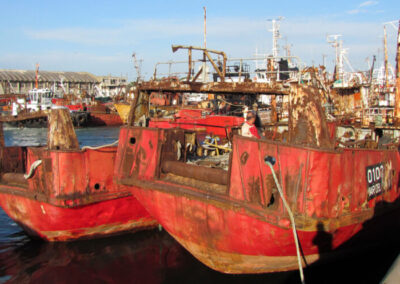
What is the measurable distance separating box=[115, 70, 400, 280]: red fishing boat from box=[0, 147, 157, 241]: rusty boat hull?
0.84m

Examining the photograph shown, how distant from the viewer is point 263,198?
5.32 meters

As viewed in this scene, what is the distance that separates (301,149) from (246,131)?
1.51 meters

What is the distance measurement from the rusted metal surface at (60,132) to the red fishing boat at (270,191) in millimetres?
1480

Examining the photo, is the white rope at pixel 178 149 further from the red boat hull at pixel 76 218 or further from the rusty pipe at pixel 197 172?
the red boat hull at pixel 76 218

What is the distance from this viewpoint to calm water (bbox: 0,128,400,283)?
643 cm

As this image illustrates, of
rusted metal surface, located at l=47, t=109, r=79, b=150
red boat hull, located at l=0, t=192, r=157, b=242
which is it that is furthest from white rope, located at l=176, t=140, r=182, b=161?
rusted metal surface, located at l=47, t=109, r=79, b=150

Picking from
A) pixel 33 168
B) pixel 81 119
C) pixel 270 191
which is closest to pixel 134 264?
pixel 33 168

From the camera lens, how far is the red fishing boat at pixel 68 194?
24.8ft

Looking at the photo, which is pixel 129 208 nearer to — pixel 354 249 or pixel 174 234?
pixel 174 234

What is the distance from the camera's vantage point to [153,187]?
663 cm

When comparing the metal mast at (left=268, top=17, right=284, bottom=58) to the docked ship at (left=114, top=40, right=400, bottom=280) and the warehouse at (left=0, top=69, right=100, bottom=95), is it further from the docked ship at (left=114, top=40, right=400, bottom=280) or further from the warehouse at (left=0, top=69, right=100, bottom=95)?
the warehouse at (left=0, top=69, right=100, bottom=95)

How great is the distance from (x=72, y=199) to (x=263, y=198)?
405 centimetres

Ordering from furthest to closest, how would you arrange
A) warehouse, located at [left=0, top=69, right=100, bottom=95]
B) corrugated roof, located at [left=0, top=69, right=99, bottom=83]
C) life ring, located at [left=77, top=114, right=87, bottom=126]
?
corrugated roof, located at [left=0, top=69, right=99, bottom=83] < warehouse, located at [left=0, top=69, right=100, bottom=95] < life ring, located at [left=77, top=114, right=87, bottom=126]

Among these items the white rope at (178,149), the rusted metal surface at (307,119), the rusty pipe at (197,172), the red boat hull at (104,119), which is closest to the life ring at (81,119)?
the red boat hull at (104,119)
